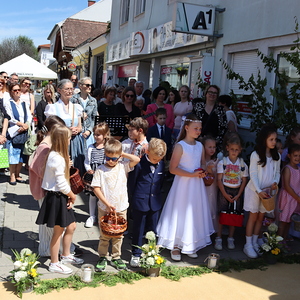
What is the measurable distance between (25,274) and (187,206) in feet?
6.60

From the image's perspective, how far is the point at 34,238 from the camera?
5.21 metres

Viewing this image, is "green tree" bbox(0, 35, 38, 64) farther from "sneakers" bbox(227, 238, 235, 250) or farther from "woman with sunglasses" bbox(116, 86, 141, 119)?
"sneakers" bbox(227, 238, 235, 250)

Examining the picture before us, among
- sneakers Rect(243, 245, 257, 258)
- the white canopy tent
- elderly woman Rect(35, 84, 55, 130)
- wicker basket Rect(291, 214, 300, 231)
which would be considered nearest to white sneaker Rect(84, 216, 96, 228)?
sneakers Rect(243, 245, 257, 258)

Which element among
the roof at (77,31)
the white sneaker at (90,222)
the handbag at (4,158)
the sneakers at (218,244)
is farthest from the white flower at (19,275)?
the roof at (77,31)

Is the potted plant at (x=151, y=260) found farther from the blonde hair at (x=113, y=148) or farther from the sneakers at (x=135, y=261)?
the blonde hair at (x=113, y=148)

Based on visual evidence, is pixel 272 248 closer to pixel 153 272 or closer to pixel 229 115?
pixel 153 272

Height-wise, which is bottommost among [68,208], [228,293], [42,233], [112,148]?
[228,293]

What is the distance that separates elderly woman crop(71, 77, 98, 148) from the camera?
6898 millimetres

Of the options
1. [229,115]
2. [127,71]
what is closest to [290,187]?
[229,115]

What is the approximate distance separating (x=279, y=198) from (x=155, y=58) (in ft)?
28.8

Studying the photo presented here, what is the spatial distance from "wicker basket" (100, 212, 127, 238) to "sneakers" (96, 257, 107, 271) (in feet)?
1.20

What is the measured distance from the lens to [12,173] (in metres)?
8.00

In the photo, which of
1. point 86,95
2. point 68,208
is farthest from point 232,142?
point 86,95

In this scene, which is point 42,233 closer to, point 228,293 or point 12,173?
point 228,293
